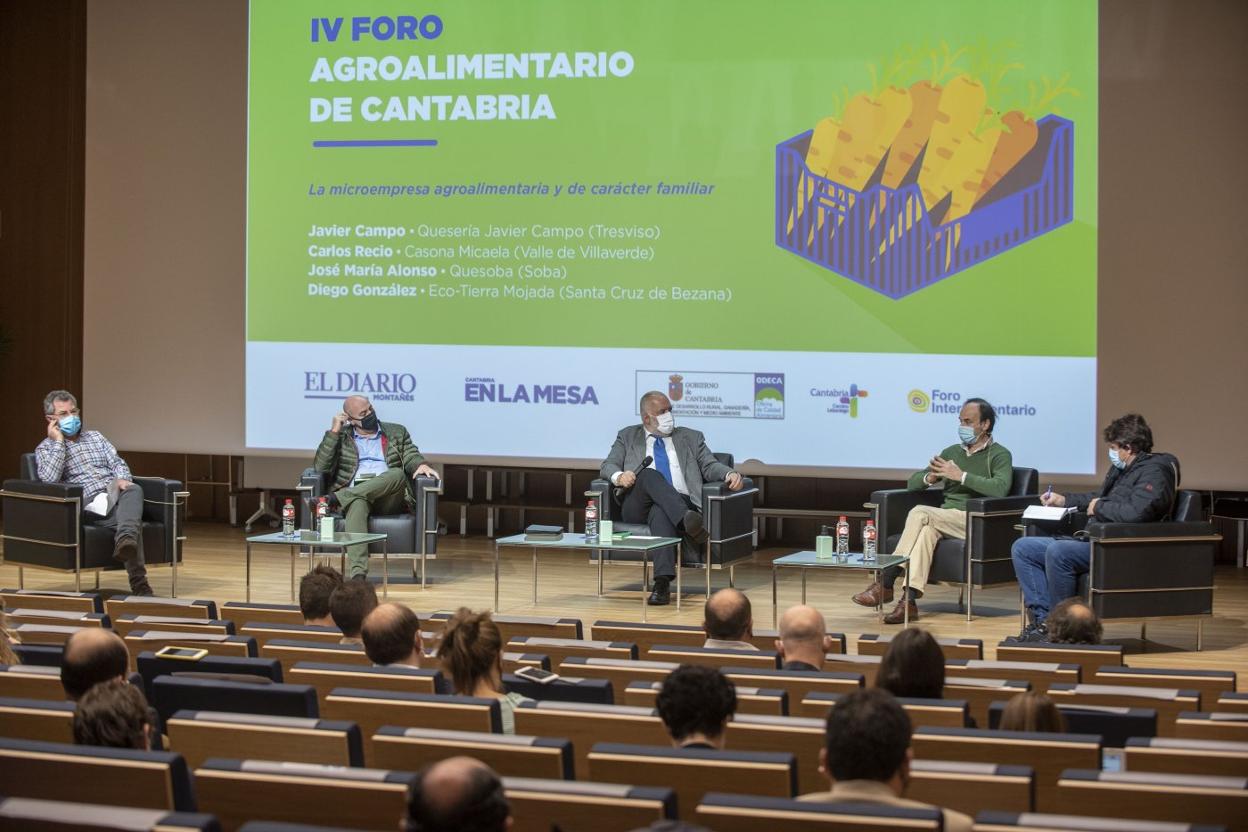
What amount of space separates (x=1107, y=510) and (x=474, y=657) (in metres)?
4.21

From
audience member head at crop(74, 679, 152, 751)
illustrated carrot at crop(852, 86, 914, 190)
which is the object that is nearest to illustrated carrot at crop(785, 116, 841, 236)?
illustrated carrot at crop(852, 86, 914, 190)

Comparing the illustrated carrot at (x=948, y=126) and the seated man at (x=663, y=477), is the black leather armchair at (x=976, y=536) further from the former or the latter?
the illustrated carrot at (x=948, y=126)

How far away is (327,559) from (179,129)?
3280mm

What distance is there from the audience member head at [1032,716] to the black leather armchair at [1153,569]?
148 inches

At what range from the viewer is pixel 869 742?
2.36m

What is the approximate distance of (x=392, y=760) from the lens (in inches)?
106

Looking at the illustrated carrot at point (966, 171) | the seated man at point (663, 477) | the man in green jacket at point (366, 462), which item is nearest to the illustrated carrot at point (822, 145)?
the illustrated carrot at point (966, 171)

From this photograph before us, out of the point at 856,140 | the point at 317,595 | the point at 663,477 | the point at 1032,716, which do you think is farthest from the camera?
the point at 856,140

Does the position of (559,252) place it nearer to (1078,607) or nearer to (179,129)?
(179,129)

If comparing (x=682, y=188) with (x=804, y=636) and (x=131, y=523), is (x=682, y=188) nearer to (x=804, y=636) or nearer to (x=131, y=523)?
(x=131, y=523)

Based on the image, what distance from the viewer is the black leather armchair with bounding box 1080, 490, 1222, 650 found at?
6711 millimetres

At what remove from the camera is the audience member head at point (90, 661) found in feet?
10.6

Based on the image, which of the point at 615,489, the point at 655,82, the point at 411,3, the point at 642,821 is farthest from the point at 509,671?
the point at 411,3

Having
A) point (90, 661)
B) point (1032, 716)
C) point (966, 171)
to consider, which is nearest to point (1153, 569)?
point (966, 171)
